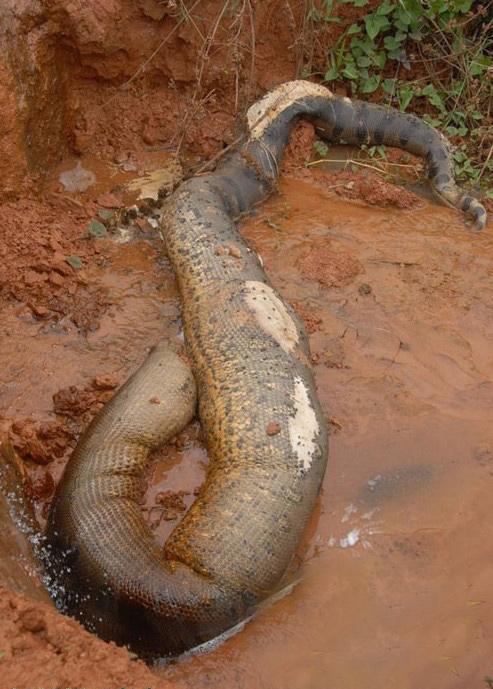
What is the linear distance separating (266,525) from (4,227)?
10.2 ft

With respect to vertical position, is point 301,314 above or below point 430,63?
below

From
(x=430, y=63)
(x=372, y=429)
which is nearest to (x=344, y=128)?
(x=430, y=63)

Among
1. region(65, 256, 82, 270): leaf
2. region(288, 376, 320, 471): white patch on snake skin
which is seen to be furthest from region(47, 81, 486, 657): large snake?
region(65, 256, 82, 270): leaf

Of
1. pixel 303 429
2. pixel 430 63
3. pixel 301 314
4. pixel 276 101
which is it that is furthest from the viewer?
pixel 430 63

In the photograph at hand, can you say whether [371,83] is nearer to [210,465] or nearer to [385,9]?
[385,9]

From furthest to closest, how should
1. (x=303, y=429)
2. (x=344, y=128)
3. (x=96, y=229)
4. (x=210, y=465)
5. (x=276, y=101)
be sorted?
(x=344, y=128)
(x=276, y=101)
(x=96, y=229)
(x=210, y=465)
(x=303, y=429)

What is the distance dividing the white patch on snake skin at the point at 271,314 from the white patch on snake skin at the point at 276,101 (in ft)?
6.69

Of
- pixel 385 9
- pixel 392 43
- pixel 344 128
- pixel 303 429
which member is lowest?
pixel 303 429

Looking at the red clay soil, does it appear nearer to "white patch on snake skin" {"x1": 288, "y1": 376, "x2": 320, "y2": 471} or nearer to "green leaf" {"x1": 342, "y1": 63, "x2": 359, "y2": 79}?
"white patch on snake skin" {"x1": 288, "y1": 376, "x2": 320, "y2": 471}

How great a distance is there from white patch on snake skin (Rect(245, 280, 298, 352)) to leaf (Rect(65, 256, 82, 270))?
1.32m

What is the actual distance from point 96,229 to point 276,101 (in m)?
2.16

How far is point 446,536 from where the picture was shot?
14.8ft

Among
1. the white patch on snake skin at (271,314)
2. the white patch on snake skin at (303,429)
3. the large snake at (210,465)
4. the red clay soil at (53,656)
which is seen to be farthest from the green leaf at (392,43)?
the red clay soil at (53,656)

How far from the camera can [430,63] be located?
7430 millimetres
